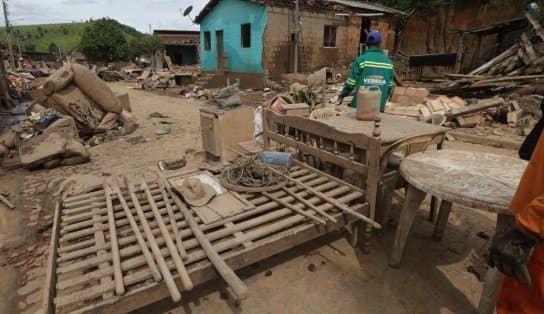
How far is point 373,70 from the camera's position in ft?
12.1

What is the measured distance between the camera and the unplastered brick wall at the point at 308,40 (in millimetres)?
12828

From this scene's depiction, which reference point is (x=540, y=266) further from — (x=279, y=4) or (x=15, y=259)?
(x=279, y=4)

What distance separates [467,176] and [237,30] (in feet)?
44.8

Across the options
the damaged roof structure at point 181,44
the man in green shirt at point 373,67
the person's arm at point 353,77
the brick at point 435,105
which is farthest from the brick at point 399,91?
the damaged roof structure at point 181,44

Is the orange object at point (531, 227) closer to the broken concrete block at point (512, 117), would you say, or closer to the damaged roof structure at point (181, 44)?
the broken concrete block at point (512, 117)

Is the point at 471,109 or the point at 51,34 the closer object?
the point at 471,109

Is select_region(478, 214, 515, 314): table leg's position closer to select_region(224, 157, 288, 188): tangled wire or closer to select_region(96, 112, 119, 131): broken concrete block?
select_region(224, 157, 288, 188): tangled wire

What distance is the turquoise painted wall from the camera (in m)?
12.8

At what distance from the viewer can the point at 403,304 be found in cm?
221

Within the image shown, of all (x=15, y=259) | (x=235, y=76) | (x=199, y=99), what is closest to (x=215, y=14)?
(x=235, y=76)

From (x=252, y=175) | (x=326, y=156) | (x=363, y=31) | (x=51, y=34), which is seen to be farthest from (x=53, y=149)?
(x=51, y=34)

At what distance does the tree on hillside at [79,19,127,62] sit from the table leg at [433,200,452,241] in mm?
34748

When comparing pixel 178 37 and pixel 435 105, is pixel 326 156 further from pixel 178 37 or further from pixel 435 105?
pixel 178 37

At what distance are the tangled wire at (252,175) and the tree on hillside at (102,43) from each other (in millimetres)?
33547
